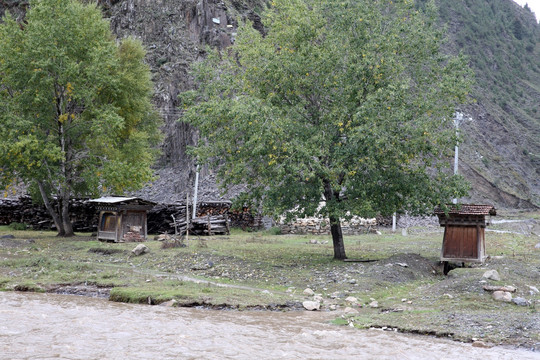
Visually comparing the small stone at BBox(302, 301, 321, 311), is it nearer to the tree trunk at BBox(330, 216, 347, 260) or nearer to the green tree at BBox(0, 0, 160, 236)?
the tree trunk at BBox(330, 216, 347, 260)

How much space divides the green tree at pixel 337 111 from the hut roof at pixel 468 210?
1.83 feet

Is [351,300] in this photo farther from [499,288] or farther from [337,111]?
[337,111]

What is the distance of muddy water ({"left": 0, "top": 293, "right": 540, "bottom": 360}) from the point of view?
970cm

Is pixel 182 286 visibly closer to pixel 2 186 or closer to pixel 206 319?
pixel 206 319

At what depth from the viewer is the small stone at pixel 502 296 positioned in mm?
14148

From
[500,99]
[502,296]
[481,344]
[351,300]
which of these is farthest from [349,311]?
[500,99]

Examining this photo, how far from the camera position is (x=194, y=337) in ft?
35.7

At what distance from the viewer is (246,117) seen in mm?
19062

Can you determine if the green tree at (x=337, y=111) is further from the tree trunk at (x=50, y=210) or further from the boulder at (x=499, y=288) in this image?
the tree trunk at (x=50, y=210)

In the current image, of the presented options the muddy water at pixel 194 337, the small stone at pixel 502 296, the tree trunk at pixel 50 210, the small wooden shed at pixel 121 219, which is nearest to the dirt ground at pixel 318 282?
the small stone at pixel 502 296

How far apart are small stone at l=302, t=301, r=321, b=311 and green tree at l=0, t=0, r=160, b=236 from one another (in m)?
18.3

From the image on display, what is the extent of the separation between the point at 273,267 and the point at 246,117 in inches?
225

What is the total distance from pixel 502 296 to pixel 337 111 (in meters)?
9.20

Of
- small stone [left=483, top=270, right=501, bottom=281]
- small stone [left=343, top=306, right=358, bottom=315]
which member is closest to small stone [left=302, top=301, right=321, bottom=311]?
small stone [left=343, top=306, right=358, bottom=315]
